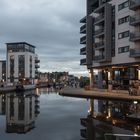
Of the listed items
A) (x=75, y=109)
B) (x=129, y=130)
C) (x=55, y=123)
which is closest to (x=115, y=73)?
(x=75, y=109)

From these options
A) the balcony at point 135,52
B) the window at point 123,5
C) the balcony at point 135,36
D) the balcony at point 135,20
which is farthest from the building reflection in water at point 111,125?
the window at point 123,5

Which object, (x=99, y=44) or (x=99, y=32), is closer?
(x=99, y=32)

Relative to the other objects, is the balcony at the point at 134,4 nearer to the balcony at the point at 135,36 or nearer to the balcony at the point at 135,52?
the balcony at the point at 135,36

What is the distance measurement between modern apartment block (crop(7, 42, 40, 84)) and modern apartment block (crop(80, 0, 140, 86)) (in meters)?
87.7

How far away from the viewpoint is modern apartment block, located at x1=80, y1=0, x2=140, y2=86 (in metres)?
74.4

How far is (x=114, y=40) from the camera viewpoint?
280 ft

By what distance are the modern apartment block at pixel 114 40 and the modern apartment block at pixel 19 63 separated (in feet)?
288

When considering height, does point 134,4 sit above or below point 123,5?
below

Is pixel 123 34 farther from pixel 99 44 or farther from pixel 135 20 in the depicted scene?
pixel 99 44

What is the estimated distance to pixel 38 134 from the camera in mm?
30844

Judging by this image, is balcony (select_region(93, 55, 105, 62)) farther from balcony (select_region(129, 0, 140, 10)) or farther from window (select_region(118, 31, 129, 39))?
balcony (select_region(129, 0, 140, 10))

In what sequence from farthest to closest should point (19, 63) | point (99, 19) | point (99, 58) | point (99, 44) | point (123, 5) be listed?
point (19, 63) → point (99, 44) → point (99, 19) → point (99, 58) → point (123, 5)

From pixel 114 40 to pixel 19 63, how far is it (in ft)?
365

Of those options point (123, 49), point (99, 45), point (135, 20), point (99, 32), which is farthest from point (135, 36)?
point (99, 32)
